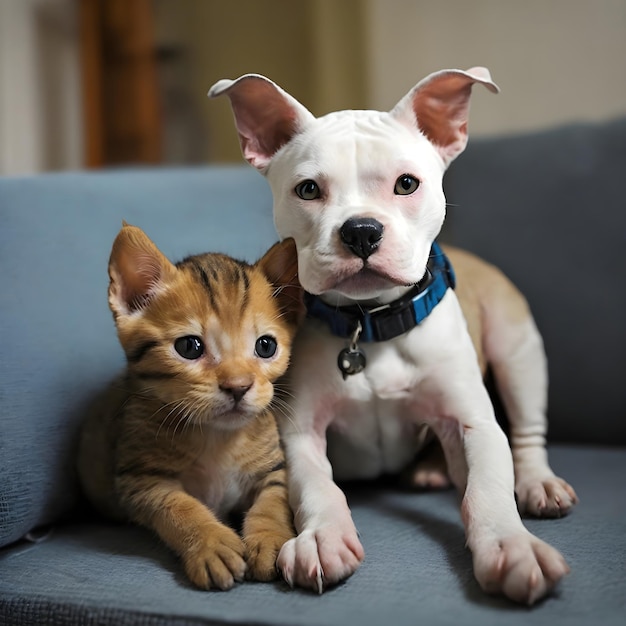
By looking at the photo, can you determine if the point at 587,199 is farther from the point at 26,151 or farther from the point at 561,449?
the point at 26,151

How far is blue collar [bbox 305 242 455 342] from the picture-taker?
116 centimetres

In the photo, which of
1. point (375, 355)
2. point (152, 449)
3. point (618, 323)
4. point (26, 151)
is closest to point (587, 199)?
point (618, 323)

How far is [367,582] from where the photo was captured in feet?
3.09

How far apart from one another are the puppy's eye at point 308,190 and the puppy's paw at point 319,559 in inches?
18.9

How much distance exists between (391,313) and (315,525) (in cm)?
35

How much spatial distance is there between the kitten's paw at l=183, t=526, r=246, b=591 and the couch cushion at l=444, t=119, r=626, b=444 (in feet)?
3.06

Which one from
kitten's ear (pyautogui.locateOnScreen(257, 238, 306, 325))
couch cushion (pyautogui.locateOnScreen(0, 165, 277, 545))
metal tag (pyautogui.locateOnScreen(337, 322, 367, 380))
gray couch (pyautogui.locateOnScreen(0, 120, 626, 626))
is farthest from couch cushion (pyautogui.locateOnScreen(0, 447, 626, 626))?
kitten's ear (pyautogui.locateOnScreen(257, 238, 306, 325))

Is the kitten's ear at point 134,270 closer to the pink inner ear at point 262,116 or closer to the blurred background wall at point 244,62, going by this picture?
the pink inner ear at point 262,116

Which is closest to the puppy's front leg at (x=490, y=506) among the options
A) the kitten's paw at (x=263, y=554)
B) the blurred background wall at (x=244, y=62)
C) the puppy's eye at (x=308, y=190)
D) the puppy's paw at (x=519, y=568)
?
the puppy's paw at (x=519, y=568)

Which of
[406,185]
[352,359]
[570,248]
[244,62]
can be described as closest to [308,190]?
[406,185]

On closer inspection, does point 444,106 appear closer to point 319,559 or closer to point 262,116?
point 262,116

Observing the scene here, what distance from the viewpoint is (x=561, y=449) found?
1.61 meters

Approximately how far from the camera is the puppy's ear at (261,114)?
1.14 meters

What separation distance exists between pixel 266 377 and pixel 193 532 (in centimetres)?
24
